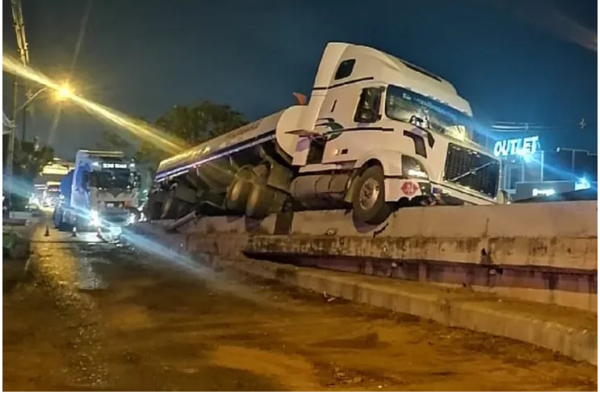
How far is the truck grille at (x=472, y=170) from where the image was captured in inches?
439

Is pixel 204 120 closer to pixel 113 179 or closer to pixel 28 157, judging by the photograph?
pixel 28 157

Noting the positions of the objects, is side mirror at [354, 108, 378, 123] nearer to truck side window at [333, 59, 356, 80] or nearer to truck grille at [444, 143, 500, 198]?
truck side window at [333, 59, 356, 80]

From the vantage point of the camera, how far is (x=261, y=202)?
45.2 feet

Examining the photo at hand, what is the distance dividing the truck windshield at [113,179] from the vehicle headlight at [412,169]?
20141mm

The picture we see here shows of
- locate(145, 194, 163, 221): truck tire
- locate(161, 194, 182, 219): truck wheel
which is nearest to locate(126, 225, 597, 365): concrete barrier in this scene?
locate(161, 194, 182, 219): truck wheel

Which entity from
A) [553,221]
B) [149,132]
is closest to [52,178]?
Result: [149,132]

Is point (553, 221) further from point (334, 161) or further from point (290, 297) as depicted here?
point (334, 161)

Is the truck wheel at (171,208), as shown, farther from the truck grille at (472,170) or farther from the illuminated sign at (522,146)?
the illuminated sign at (522,146)

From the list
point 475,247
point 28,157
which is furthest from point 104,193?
point 475,247

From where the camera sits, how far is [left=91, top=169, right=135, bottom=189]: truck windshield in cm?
2889

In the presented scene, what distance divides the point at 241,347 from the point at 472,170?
241 inches

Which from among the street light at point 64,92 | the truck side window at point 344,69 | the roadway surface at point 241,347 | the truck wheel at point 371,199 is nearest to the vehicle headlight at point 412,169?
the truck wheel at point 371,199

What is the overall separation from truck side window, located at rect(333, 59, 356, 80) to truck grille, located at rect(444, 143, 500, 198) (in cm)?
220

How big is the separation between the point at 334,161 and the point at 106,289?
4.07m
